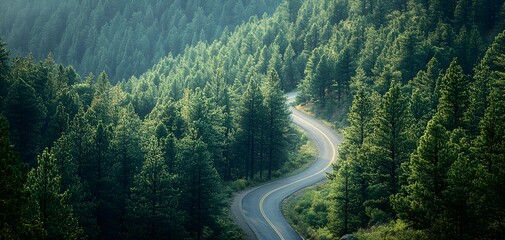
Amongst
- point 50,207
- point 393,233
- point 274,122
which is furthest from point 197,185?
point 274,122

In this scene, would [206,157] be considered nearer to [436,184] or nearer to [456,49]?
[436,184]

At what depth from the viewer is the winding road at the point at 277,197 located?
51562 mm

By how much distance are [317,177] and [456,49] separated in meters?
32.8

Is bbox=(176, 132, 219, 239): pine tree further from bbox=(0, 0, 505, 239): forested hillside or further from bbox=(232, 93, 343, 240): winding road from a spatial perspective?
bbox=(232, 93, 343, 240): winding road

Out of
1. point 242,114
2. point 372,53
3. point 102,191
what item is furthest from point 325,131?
point 102,191

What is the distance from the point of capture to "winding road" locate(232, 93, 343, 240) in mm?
51562

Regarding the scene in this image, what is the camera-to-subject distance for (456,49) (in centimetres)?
7838

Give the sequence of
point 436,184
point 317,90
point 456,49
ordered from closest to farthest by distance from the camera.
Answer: point 436,184 → point 456,49 → point 317,90

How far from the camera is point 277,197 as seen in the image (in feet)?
205

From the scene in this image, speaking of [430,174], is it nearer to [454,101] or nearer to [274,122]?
[454,101]

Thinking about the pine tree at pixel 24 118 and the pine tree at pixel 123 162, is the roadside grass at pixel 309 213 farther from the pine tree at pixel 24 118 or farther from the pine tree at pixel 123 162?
the pine tree at pixel 24 118

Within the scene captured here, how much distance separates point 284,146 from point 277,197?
35.9 ft

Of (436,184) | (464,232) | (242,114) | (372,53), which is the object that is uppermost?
(372,53)

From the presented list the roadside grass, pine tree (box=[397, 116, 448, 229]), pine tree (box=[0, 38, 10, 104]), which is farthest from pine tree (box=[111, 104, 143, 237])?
pine tree (box=[397, 116, 448, 229])
